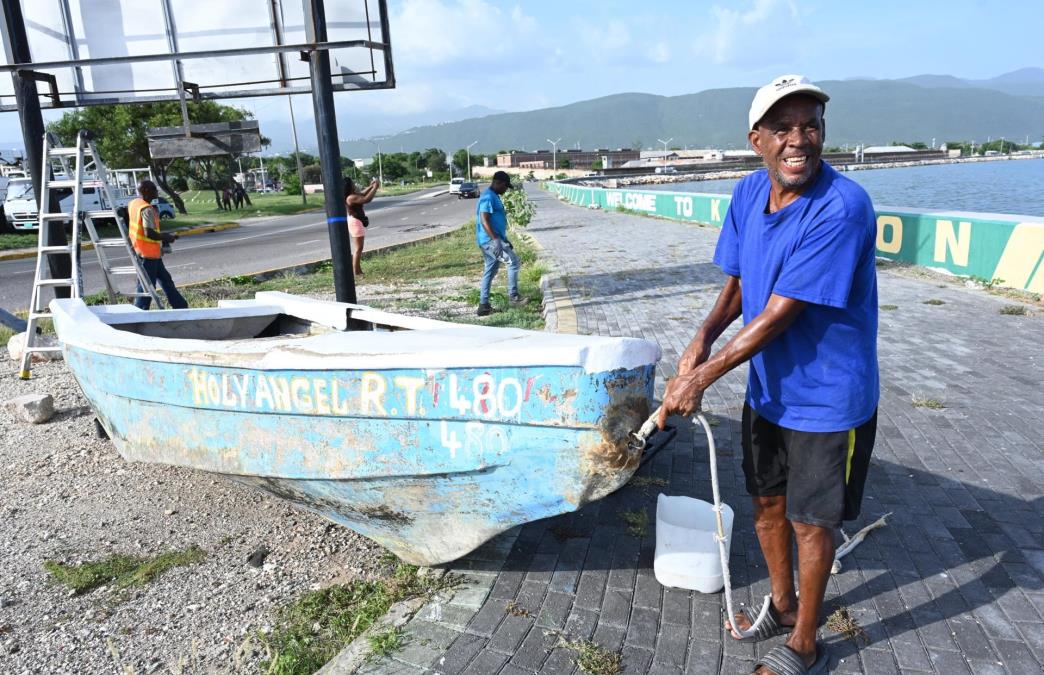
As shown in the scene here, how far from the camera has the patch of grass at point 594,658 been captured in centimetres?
251

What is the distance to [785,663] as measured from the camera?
2432 millimetres

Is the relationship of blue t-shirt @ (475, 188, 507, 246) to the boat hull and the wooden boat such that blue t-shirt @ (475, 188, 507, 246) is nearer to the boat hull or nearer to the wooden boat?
the wooden boat

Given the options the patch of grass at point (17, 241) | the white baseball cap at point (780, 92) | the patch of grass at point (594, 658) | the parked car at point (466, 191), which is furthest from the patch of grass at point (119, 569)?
the parked car at point (466, 191)

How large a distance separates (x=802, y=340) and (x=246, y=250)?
19.0 m

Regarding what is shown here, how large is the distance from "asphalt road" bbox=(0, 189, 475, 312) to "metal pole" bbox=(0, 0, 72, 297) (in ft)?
13.3

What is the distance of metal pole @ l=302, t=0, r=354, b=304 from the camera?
6.23 meters

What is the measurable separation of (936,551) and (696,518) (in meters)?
1.06

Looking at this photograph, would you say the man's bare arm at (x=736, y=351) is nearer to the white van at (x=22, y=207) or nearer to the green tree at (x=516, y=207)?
the green tree at (x=516, y=207)

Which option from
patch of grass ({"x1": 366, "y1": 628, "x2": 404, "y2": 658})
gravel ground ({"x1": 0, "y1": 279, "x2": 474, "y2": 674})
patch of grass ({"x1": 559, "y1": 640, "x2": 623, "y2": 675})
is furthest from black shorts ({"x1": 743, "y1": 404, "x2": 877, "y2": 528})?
gravel ground ({"x1": 0, "y1": 279, "x2": 474, "y2": 674})

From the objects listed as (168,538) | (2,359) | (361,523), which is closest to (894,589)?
(361,523)

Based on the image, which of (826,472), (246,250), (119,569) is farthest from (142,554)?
(246,250)

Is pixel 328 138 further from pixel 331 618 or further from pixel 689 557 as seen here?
pixel 689 557

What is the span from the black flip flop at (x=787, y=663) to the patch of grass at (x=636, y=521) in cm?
100

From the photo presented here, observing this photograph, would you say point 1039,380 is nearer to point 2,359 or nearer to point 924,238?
point 924,238
